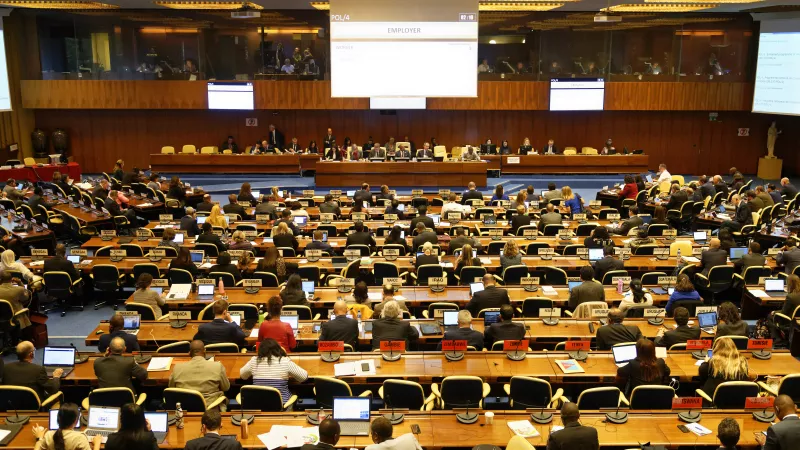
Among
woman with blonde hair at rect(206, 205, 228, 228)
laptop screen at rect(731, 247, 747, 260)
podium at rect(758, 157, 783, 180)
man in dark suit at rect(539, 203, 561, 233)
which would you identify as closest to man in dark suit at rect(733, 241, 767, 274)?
laptop screen at rect(731, 247, 747, 260)

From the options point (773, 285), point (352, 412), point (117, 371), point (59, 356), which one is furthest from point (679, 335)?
point (59, 356)

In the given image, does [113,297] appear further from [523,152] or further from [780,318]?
[523,152]

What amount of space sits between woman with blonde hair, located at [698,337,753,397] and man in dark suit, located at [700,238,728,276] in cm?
488

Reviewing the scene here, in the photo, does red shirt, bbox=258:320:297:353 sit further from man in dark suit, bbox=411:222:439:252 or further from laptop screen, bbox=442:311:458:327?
man in dark suit, bbox=411:222:439:252

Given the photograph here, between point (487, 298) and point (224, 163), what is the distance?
A: 17.6 meters

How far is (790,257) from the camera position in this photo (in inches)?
463

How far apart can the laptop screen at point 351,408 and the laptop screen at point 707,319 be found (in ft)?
15.4

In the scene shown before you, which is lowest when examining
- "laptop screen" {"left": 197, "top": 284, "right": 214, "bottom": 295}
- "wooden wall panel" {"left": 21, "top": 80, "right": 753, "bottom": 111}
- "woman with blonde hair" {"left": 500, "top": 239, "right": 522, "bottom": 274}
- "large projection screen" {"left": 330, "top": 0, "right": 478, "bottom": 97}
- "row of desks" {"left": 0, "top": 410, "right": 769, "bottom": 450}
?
"row of desks" {"left": 0, "top": 410, "right": 769, "bottom": 450}

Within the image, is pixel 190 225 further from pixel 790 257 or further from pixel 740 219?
pixel 740 219

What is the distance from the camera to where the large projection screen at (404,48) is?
21.6 meters

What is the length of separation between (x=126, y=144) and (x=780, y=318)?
23387 mm

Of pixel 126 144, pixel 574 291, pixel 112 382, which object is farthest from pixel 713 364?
pixel 126 144

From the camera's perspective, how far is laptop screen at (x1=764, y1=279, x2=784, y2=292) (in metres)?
10.9

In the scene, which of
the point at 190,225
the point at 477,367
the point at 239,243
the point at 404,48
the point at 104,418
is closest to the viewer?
the point at 104,418
